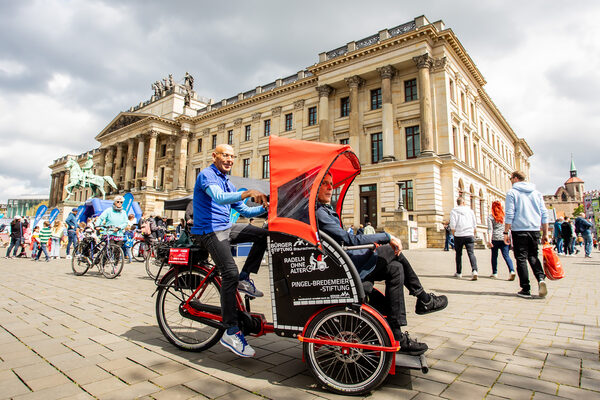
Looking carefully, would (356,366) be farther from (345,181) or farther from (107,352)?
(107,352)

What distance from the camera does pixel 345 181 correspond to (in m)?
3.70

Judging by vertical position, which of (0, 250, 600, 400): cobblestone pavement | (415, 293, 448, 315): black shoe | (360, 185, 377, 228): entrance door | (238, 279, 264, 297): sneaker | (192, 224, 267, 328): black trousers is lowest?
(0, 250, 600, 400): cobblestone pavement

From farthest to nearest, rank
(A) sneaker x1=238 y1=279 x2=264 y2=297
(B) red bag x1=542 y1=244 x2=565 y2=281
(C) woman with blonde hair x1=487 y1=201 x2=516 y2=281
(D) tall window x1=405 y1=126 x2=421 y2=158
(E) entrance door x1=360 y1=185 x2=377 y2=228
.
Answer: (E) entrance door x1=360 y1=185 x2=377 y2=228 < (D) tall window x1=405 y1=126 x2=421 y2=158 < (C) woman with blonde hair x1=487 y1=201 x2=516 y2=281 < (B) red bag x1=542 y1=244 x2=565 y2=281 < (A) sneaker x1=238 y1=279 x2=264 y2=297

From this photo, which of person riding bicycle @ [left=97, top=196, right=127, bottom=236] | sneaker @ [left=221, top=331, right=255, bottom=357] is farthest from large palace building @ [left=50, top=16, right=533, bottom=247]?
sneaker @ [left=221, top=331, right=255, bottom=357]

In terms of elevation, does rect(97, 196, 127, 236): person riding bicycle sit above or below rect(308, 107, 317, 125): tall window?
below

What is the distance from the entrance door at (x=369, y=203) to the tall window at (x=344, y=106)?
813 cm

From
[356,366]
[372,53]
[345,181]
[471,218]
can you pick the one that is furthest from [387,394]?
[372,53]

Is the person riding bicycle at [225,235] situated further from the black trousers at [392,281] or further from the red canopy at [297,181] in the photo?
the black trousers at [392,281]

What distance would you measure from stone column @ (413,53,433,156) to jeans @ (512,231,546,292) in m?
20.6

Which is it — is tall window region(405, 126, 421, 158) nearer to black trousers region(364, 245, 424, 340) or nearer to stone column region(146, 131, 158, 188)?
black trousers region(364, 245, 424, 340)

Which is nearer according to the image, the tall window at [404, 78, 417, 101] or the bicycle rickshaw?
the bicycle rickshaw

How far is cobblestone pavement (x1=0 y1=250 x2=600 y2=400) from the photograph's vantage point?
2312 millimetres

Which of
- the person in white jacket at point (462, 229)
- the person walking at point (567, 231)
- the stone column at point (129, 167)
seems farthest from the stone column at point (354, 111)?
the stone column at point (129, 167)

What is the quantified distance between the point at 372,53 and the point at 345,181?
28.9 m
